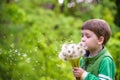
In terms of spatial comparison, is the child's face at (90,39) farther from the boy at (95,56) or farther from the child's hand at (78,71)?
the child's hand at (78,71)

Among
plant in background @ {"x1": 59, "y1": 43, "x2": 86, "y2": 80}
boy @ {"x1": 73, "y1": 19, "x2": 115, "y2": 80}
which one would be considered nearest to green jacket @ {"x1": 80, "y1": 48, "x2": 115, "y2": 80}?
boy @ {"x1": 73, "y1": 19, "x2": 115, "y2": 80}

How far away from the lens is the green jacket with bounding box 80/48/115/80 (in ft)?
12.9

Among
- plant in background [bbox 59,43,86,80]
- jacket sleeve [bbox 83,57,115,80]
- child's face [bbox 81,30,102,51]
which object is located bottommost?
jacket sleeve [bbox 83,57,115,80]

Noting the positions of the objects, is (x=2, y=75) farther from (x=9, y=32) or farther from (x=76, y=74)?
(x=76, y=74)

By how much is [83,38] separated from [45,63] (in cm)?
223

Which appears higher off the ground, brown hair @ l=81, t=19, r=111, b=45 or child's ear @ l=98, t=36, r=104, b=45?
brown hair @ l=81, t=19, r=111, b=45

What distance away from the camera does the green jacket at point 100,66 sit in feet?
12.9

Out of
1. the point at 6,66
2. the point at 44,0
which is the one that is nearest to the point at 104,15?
the point at 44,0

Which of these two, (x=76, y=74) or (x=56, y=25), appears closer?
(x=76, y=74)

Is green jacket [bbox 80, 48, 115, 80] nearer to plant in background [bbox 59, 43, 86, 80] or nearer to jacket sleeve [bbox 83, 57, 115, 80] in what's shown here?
jacket sleeve [bbox 83, 57, 115, 80]

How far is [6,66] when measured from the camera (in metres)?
5.41

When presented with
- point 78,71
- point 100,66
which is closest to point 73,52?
point 78,71

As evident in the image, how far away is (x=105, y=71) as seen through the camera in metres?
3.94

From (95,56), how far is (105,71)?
0.20m
